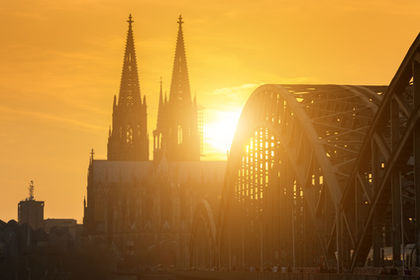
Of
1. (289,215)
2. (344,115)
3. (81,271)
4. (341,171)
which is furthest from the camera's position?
(81,271)

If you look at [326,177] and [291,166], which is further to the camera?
[291,166]

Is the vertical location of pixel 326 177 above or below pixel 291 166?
below

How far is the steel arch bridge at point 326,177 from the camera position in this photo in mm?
38469

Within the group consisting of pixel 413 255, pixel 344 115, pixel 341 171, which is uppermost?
pixel 344 115

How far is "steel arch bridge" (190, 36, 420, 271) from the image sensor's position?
126ft

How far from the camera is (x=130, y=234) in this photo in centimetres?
19500

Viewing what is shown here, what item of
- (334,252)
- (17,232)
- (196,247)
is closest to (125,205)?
(17,232)

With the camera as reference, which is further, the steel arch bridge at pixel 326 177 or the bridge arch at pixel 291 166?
the bridge arch at pixel 291 166

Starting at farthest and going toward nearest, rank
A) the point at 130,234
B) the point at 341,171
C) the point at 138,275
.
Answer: the point at 130,234, the point at 138,275, the point at 341,171

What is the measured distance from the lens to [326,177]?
47.7 m

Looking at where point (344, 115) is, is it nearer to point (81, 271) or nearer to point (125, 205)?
point (81, 271)

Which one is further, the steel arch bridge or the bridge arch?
the bridge arch

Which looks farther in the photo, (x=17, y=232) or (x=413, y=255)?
(x=17, y=232)

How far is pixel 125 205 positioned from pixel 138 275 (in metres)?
61.2
